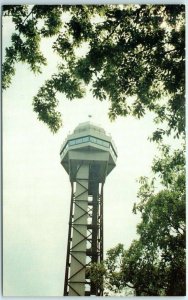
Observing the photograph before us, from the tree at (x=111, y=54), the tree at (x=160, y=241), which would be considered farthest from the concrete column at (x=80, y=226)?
the tree at (x=111, y=54)

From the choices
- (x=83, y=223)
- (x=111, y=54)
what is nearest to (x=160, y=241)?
(x=111, y=54)

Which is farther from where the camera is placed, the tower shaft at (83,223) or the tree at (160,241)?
the tower shaft at (83,223)

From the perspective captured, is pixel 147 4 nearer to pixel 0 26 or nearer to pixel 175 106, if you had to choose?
pixel 175 106

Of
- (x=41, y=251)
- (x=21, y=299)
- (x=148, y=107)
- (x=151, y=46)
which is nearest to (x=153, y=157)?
(x=148, y=107)

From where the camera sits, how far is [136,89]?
17.7 ft

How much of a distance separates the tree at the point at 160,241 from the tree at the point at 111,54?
0.71m

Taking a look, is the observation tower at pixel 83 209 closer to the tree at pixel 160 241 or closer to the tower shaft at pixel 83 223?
the tower shaft at pixel 83 223

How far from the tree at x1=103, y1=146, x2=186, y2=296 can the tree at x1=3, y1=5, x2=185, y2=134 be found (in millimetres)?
709

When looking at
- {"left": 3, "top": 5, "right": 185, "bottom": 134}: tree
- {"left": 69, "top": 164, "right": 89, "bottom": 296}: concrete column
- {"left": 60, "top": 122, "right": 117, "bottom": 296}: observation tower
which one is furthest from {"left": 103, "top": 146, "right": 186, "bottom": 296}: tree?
{"left": 69, "top": 164, "right": 89, "bottom": 296}: concrete column

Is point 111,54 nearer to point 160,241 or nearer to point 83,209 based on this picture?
point 160,241

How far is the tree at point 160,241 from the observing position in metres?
5.52

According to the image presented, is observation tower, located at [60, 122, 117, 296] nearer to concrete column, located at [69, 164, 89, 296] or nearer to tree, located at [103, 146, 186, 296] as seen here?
concrete column, located at [69, 164, 89, 296]

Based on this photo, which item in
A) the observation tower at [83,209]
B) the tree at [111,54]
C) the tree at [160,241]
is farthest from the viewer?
the observation tower at [83,209]

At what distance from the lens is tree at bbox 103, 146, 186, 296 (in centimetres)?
552
